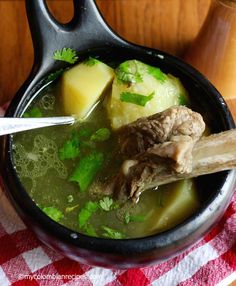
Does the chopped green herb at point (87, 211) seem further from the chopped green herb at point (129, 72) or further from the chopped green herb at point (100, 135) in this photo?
the chopped green herb at point (129, 72)

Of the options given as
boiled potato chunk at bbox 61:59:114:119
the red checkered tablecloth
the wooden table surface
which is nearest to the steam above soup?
boiled potato chunk at bbox 61:59:114:119

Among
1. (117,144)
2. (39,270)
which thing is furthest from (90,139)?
(39,270)

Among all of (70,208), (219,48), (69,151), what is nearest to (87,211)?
(70,208)

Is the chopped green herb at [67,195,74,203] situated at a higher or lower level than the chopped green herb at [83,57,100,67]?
lower

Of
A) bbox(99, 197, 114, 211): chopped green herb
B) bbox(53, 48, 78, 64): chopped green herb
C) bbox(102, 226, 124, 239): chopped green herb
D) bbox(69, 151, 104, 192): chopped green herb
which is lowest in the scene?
bbox(102, 226, 124, 239): chopped green herb

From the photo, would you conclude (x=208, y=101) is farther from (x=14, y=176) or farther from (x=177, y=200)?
(x=14, y=176)

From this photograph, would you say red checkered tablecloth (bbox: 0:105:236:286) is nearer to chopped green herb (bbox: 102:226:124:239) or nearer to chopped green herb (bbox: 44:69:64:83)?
chopped green herb (bbox: 102:226:124:239)
